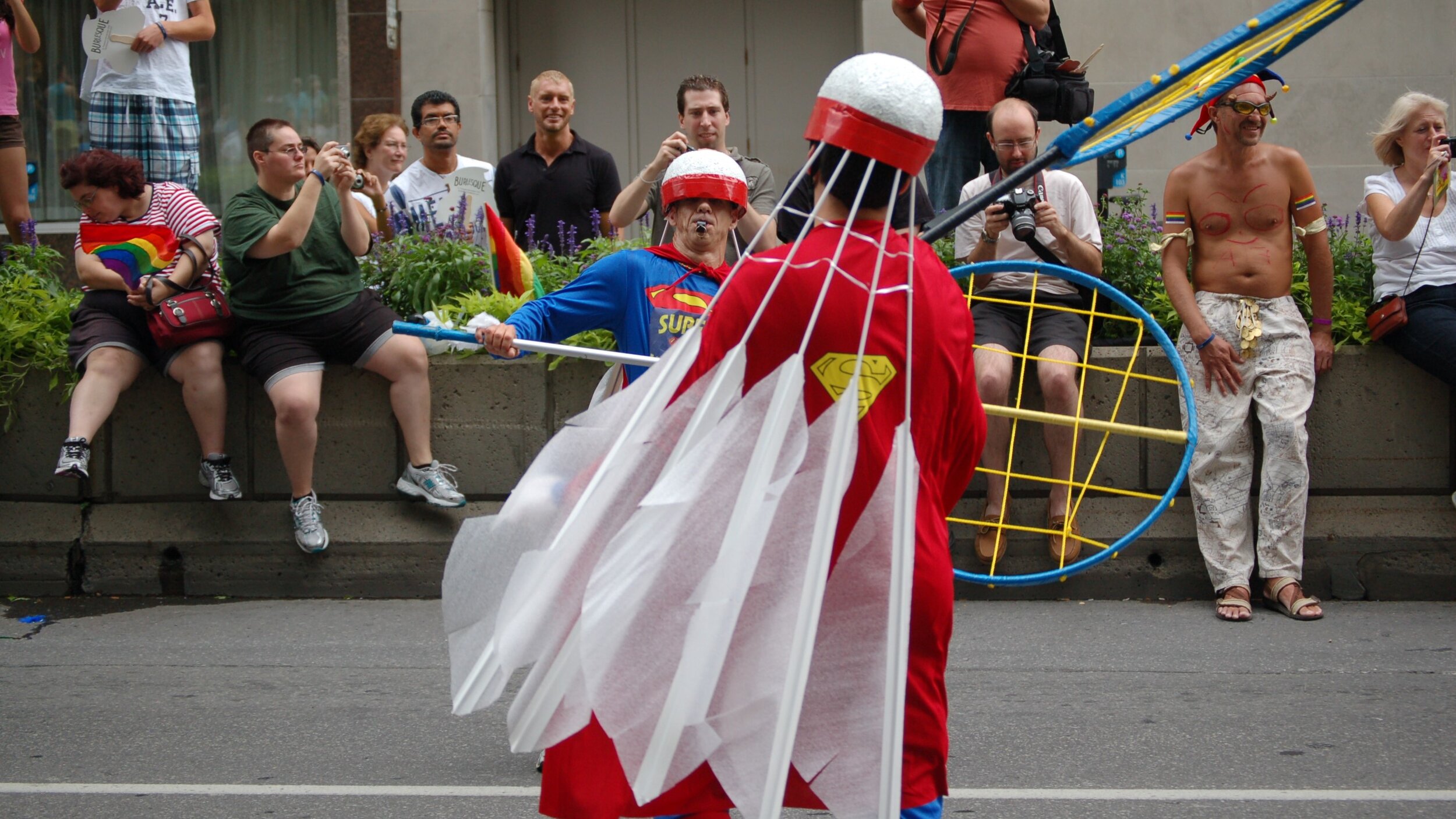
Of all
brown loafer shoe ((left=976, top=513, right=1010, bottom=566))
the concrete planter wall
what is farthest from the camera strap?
brown loafer shoe ((left=976, top=513, right=1010, bottom=566))

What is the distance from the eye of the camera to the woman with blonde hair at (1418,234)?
6.46 meters

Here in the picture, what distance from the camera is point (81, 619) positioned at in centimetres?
636

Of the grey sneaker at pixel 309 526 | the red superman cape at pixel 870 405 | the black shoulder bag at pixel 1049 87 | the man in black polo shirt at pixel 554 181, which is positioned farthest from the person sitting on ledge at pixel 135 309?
the red superman cape at pixel 870 405

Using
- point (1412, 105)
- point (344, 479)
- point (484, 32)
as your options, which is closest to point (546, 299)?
point (344, 479)

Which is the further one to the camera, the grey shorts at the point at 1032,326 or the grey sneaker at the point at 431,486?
the grey sneaker at the point at 431,486

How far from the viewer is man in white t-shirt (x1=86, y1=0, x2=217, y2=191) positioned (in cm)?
789

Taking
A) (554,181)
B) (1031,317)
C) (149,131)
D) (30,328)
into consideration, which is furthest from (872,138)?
(149,131)

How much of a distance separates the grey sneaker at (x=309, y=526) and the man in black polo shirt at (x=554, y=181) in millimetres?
1846

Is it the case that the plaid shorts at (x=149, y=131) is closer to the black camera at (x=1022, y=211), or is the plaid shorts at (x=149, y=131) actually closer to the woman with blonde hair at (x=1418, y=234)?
the black camera at (x=1022, y=211)

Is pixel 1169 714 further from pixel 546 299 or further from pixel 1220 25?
pixel 1220 25

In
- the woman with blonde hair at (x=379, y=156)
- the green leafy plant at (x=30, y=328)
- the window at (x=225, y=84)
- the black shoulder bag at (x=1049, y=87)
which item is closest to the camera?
the green leafy plant at (x=30, y=328)

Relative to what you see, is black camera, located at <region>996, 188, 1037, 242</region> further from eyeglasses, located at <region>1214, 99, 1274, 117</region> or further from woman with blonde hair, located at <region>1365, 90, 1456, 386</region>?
woman with blonde hair, located at <region>1365, 90, 1456, 386</region>

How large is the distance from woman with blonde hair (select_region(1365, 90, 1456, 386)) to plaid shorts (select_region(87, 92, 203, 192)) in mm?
5997

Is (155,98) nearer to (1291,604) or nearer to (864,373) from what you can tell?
(1291,604)
